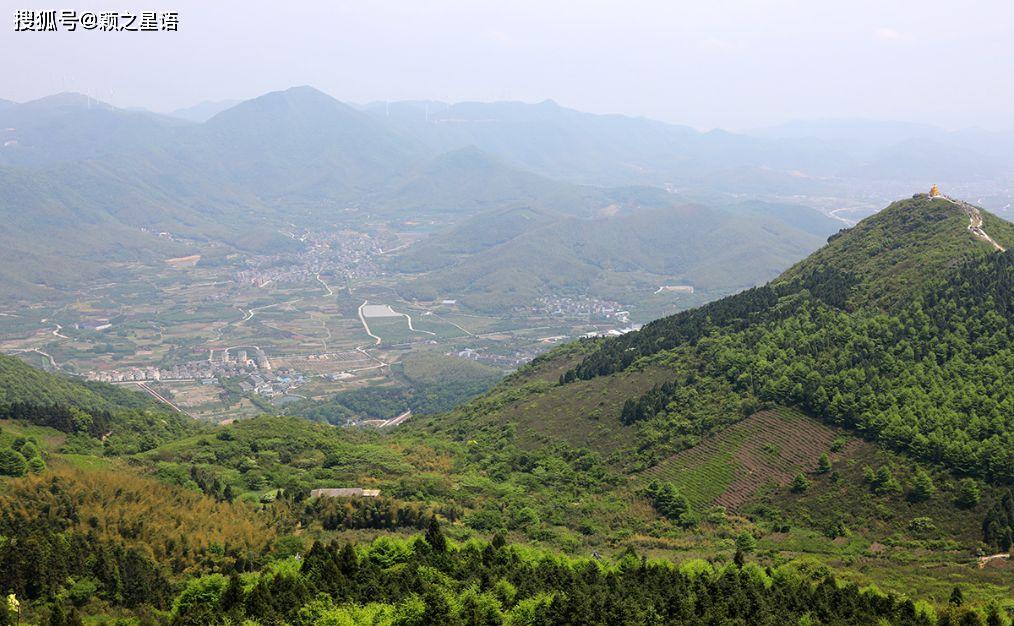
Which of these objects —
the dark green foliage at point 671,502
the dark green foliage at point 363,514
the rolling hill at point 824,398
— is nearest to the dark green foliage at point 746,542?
the dark green foliage at point 671,502

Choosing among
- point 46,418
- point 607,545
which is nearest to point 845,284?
point 607,545

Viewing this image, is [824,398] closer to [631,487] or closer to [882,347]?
[882,347]

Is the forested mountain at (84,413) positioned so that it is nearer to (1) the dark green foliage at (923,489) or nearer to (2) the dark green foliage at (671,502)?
(2) the dark green foliage at (671,502)

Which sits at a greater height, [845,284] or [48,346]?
[845,284]

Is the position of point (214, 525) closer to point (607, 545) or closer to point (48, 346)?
point (607, 545)

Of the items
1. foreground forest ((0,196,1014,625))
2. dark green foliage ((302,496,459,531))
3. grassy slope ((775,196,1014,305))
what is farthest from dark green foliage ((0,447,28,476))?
grassy slope ((775,196,1014,305))

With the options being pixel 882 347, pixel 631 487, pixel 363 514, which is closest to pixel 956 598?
pixel 631 487
